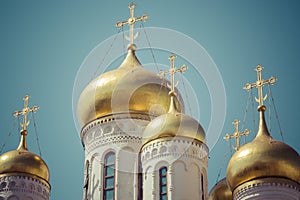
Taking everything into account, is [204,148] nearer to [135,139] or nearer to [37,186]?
[135,139]

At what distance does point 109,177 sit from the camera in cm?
2972

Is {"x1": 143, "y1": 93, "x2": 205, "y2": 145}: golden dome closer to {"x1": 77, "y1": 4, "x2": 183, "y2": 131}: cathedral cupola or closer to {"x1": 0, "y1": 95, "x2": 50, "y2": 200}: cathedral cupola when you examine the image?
{"x1": 77, "y1": 4, "x2": 183, "y2": 131}: cathedral cupola

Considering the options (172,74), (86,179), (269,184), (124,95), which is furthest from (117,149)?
(269,184)

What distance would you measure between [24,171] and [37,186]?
22.2 inches

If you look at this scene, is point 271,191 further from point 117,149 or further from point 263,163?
point 117,149

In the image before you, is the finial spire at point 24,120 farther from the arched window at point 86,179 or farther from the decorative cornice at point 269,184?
the decorative cornice at point 269,184

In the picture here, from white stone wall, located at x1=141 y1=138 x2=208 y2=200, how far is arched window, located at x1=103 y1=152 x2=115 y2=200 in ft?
3.90

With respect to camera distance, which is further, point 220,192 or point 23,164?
point 220,192

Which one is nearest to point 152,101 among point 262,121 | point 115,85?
point 115,85

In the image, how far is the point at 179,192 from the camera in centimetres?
2784

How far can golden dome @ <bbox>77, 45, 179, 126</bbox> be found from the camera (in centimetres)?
3006

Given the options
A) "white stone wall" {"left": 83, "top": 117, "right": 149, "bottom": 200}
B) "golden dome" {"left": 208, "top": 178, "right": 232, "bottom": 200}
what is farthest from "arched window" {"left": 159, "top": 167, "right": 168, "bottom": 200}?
"golden dome" {"left": 208, "top": 178, "right": 232, "bottom": 200}

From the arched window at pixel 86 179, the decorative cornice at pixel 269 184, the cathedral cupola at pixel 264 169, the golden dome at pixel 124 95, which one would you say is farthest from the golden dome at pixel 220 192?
the arched window at pixel 86 179

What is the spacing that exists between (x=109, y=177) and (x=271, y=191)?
16.6 ft
